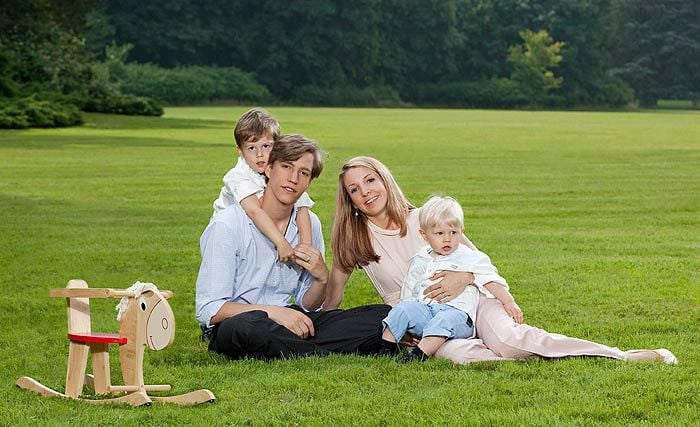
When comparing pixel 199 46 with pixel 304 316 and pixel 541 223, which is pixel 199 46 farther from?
pixel 304 316

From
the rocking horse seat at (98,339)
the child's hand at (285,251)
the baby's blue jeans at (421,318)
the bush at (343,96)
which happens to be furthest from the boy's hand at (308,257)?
the bush at (343,96)

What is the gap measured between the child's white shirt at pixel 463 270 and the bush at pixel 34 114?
30.6m

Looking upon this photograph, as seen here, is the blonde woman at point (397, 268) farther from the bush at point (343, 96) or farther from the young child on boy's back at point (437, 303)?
the bush at point (343, 96)

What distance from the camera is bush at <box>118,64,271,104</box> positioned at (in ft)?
245

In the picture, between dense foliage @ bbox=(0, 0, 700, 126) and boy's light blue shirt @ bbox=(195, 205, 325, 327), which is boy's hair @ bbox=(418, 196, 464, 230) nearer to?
boy's light blue shirt @ bbox=(195, 205, 325, 327)

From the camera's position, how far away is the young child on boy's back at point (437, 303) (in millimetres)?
7258

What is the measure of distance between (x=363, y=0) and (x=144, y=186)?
70.0 metres

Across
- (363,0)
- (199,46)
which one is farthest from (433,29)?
(199,46)

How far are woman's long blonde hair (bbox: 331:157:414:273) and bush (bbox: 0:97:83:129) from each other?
30.1 m

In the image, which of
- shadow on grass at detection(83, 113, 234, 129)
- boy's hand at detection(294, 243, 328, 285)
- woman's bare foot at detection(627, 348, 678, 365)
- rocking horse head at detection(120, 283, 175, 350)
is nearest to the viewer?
rocking horse head at detection(120, 283, 175, 350)

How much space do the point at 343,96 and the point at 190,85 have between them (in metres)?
14.4

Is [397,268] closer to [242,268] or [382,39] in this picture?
[242,268]

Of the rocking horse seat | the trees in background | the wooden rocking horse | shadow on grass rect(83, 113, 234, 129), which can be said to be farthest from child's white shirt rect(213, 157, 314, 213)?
the trees in background

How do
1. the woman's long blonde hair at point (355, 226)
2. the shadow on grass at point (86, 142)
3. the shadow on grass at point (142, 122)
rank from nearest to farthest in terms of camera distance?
the woman's long blonde hair at point (355, 226) → the shadow on grass at point (86, 142) → the shadow on grass at point (142, 122)
